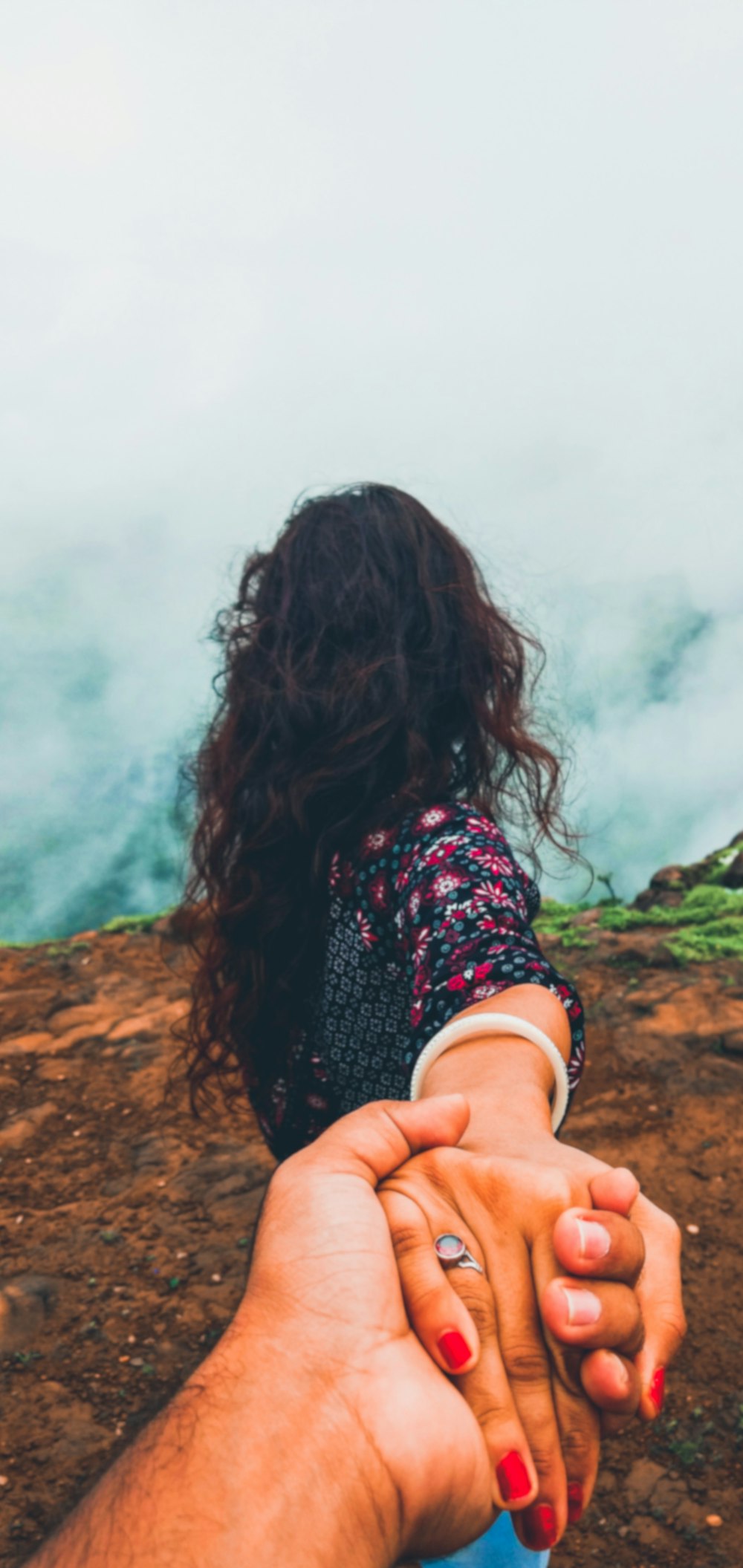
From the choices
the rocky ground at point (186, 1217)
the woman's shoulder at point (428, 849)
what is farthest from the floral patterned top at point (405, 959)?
the rocky ground at point (186, 1217)

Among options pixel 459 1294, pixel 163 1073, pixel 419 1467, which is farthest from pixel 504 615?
pixel 163 1073

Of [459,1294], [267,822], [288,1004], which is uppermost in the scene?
[267,822]

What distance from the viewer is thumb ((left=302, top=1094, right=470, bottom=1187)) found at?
1.23 meters

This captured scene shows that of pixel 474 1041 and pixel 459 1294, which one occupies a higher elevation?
pixel 474 1041

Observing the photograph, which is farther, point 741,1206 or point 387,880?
point 741,1206

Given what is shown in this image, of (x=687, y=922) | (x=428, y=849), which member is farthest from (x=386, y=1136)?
(x=687, y=922)

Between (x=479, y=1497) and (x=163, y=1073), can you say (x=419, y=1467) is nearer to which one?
(x=479, y=1497)

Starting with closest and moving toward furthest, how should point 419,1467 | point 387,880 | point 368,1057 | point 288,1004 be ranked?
point 419,1467 → point 387,880 → point 368,1057 → point 288,1004

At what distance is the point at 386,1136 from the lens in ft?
4.15

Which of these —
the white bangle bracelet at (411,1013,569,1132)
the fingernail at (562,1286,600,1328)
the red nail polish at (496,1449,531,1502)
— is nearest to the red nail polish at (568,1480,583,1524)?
the red nail polish at (496,1449,531,1502)

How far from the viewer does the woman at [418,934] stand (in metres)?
1.15

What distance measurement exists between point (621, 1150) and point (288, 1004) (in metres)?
2.51

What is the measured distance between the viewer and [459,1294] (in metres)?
1.18

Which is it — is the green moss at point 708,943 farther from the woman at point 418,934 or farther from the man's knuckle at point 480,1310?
the man's knuckle at point 480,1310
